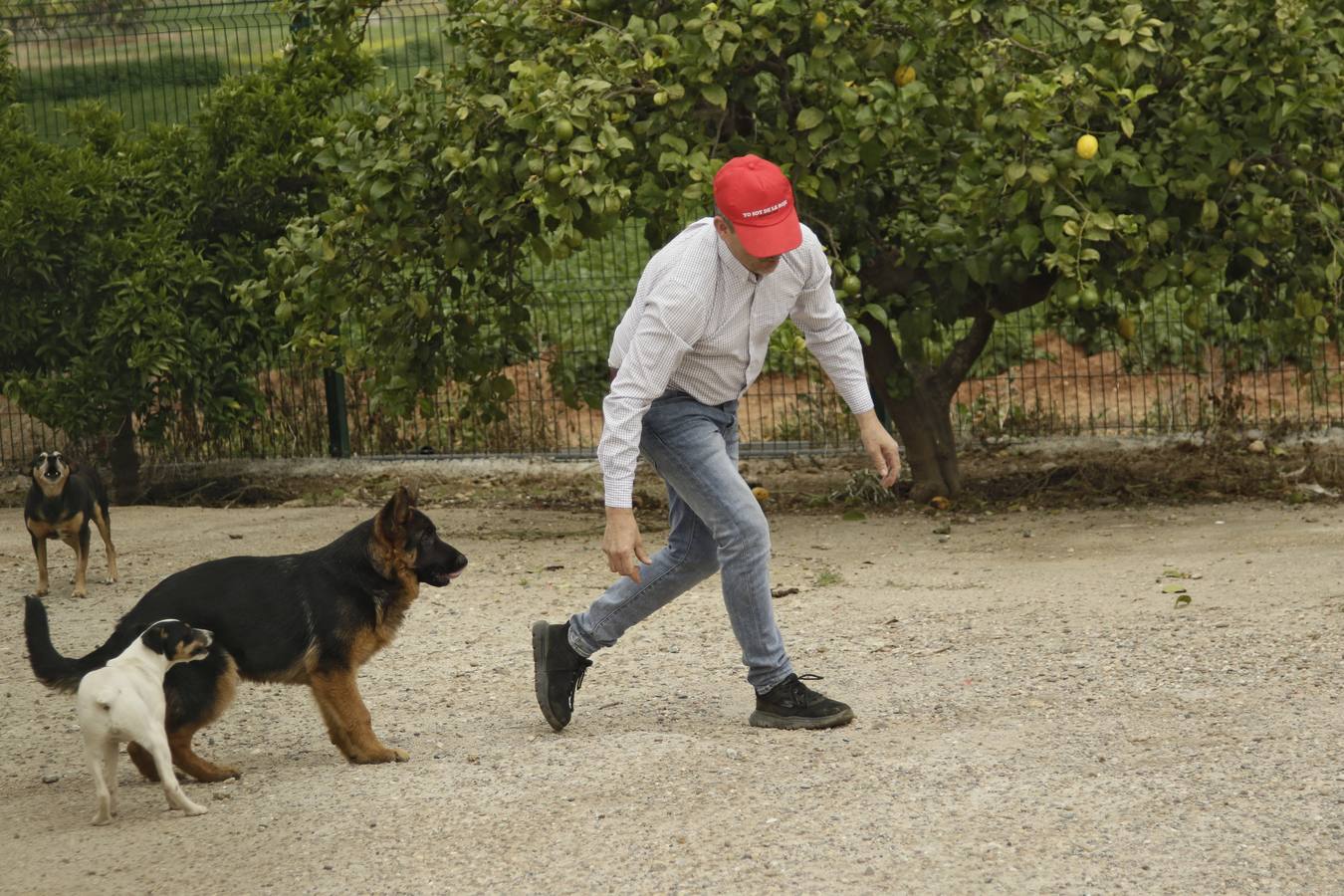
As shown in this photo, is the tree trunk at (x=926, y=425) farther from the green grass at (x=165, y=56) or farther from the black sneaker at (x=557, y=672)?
the black sneaker at (x=557, y=672)

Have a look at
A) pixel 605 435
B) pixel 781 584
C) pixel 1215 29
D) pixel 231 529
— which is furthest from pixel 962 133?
pixel 231 529

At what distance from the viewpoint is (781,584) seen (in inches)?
324

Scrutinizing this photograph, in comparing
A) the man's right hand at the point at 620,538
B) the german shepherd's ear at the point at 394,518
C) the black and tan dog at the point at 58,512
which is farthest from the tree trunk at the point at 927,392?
the man's right hand at the point at 620,538

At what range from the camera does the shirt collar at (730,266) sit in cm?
523

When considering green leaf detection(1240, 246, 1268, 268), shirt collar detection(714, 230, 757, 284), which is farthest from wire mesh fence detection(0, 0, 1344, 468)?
shirt collar detection(714, 230, 757, 284)

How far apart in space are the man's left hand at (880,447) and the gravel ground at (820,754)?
34.5 inches

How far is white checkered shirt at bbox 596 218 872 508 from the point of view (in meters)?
5.12

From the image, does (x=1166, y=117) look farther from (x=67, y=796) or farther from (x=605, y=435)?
(x=67, y=796)

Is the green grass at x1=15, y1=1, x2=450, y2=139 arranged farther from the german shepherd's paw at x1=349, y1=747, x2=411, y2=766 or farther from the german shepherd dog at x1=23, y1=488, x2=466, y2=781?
the german shepherd's paw at x1=349, y1=747, x2=411, y2=766

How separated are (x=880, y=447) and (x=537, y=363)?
725cm

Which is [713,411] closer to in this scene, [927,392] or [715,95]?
[715,95]

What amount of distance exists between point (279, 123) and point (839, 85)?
457 cm

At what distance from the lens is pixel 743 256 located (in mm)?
5160

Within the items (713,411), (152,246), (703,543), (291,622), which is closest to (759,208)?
(713,411)
